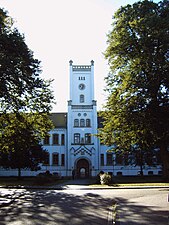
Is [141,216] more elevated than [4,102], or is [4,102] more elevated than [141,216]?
[4,102]

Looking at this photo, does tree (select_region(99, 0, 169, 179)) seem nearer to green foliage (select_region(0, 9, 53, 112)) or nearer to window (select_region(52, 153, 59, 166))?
green foliage (select_region(0, 9, 53, 112))

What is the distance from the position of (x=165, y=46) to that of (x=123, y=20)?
5.38 metres

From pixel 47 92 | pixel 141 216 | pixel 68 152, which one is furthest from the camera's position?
pixel 68 152

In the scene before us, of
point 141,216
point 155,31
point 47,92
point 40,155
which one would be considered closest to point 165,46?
point 155,31

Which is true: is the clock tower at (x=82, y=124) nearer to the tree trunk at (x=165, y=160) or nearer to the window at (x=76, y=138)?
the window at (x=76, y=138)

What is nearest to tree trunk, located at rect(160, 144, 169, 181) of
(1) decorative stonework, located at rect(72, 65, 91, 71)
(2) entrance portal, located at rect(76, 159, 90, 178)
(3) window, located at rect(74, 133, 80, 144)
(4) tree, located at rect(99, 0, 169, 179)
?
(4) tree, located at rect(99, 0, 169, 179)

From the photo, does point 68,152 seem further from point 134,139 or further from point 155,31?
point 155,31

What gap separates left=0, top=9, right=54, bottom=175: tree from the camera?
878 inches

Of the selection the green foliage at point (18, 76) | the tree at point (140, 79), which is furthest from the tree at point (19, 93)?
the tree at point (140, 79)

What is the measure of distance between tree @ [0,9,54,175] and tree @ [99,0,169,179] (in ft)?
22.5

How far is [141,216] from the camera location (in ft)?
29.9

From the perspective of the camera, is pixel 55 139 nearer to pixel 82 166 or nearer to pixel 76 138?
pixel 76 138

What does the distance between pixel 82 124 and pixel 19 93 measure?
3514cm

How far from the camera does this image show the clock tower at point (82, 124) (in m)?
56.4
